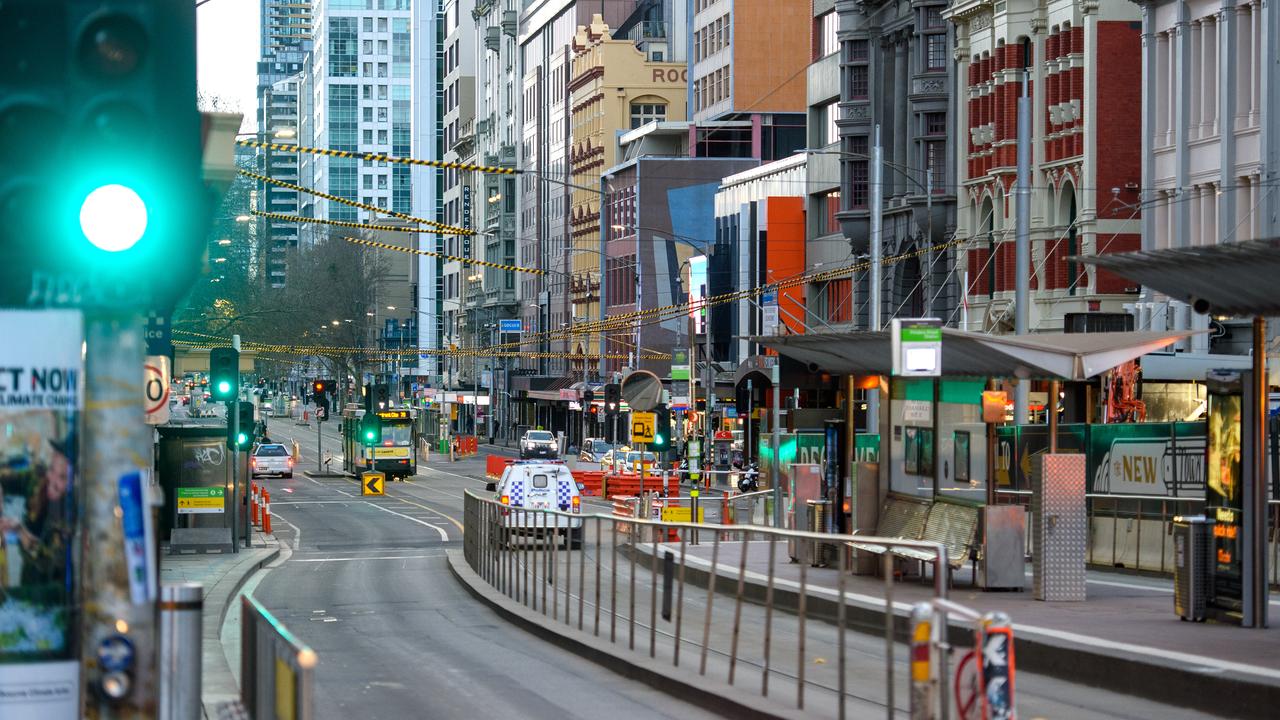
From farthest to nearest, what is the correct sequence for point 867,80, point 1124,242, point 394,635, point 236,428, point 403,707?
point 867,80 → point 1124,242 → point 236,428 → point 394,635 → point 403,707

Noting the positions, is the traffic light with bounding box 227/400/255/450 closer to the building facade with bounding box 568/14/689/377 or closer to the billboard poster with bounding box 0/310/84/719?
the billboard poster with bounding box 0/310/84/719

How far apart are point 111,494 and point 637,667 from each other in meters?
9.99

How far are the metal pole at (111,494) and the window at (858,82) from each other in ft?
211

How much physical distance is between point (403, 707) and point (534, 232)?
120137 mm

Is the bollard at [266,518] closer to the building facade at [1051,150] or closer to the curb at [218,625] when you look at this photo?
the curb at [218,625]

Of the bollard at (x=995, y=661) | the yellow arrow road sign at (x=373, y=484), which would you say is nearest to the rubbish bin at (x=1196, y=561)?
the bollard at (x=995, y=661)

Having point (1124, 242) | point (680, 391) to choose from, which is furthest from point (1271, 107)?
point (680, 391)

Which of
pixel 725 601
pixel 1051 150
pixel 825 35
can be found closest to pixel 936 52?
pixel 1051 150

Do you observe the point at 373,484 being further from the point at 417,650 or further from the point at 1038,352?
the point at 1038,352

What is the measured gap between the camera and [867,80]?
69.0 m

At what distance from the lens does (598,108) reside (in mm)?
118000

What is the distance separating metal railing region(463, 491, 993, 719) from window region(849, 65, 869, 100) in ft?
164

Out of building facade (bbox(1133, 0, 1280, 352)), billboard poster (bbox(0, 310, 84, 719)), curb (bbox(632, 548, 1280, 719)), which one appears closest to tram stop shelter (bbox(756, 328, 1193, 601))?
curb (bbox(632, 548, 1280, 719))

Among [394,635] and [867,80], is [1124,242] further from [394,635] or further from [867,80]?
[394,635]
